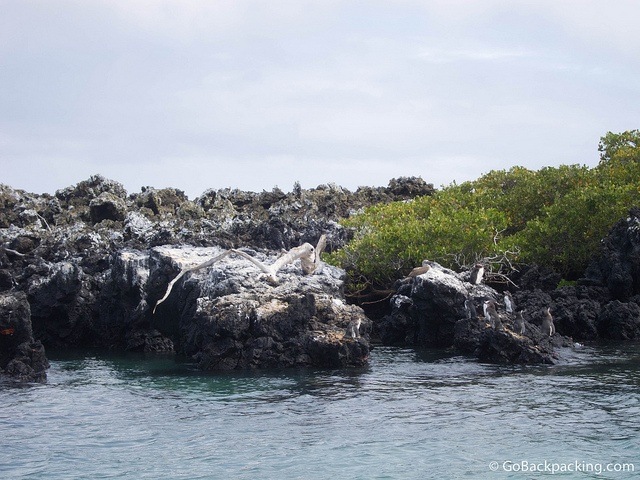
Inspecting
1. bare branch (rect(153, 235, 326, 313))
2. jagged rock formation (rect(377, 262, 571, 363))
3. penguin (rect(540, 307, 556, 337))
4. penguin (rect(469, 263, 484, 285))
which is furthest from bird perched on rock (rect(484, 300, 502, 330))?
bare branch (rect(153, 235, 326, 313))

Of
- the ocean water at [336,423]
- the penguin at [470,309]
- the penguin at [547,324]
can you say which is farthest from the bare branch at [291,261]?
the penguin at [547,324]

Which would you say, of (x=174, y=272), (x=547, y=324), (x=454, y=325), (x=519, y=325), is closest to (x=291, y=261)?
(x=174, y=272)

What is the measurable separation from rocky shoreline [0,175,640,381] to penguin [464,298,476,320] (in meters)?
0.41

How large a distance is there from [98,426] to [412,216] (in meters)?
24.2

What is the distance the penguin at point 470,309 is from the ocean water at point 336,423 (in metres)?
2.82

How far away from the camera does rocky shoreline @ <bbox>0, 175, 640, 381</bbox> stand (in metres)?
26.4

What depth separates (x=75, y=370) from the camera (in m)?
28.4

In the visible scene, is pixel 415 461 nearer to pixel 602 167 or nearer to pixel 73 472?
pixel 73 472

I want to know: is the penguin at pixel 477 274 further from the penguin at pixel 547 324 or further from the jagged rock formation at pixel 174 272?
the jagged rock formation at pixel 174 272

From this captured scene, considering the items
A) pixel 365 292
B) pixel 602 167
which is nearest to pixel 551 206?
pixel 602 167

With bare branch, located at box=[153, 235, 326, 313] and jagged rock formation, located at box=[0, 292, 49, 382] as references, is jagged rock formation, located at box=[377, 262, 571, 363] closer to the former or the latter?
bare branch, located at box=[153, 235, 326, 313]

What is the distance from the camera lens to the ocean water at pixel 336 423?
643 inches

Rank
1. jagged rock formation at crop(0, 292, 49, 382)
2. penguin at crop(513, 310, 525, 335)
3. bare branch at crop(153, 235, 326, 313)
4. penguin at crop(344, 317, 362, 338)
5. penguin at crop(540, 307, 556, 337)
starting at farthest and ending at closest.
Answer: penguin at crop(540, 307, 556, 337) → penguin at crop(513, 310, 525, 335) → penguin at crop(344, 317, 362, 338) → bare branch at crop(153, 235, 326, 313) → jagged rock formation at crop(0, 292, 49, 382)

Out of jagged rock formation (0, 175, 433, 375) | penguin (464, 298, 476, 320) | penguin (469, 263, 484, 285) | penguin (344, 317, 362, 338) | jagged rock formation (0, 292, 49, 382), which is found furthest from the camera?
penguin (469, 263, 484, 285)
